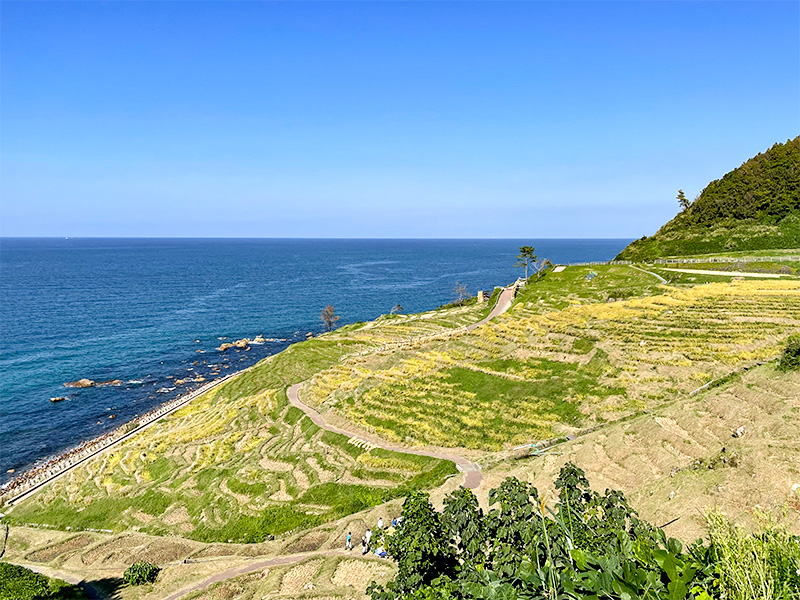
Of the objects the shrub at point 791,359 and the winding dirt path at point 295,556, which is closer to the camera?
the winding dirt path at point 295,556

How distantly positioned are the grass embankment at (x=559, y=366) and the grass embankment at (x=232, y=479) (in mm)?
5420

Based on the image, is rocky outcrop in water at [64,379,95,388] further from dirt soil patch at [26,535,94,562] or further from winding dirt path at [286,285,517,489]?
dirt soil patch at [26,535,94,562]

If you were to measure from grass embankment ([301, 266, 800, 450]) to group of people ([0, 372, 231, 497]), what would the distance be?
28.1 m

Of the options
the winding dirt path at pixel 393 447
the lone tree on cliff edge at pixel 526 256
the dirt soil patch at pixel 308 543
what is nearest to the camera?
the dirt soil patch at pixel 308 543

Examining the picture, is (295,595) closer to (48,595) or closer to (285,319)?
(48,595)

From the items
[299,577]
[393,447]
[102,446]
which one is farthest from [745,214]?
[102,446]

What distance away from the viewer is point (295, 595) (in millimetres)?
29688

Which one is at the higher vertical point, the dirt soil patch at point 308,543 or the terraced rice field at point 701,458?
the terraced rice field at point 701,458

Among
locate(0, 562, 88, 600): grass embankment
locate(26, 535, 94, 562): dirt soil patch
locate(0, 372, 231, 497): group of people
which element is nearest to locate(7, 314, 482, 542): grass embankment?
locate(26, 535, 94, 562): dirt soil patch

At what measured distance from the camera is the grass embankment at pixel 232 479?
42.5m

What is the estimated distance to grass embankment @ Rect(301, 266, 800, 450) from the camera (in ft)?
150

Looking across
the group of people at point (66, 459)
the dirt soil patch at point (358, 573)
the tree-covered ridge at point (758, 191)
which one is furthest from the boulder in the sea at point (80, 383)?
the tree-covered ridge at point (758, 191)

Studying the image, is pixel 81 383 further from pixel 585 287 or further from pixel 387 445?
pixel 585 287

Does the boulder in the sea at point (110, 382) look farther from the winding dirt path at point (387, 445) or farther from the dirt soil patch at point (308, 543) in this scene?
the dirt soil patch at point (308, 543)
